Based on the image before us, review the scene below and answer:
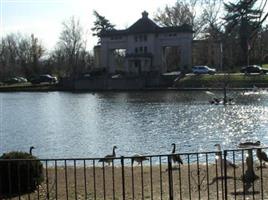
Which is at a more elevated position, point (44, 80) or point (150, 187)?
point (44, 80)

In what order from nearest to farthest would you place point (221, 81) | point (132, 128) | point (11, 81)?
point (132, 128) → point (221, 81) → point (11, 81)

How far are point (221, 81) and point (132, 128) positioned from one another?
50300mm

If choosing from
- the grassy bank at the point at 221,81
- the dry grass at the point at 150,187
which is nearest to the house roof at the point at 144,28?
the grassy bank at the point at 221,81

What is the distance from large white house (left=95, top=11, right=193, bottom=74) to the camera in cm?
10093

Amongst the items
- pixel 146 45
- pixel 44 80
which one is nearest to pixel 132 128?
pixel 146 45

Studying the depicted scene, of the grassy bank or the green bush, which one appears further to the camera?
the grassy bank

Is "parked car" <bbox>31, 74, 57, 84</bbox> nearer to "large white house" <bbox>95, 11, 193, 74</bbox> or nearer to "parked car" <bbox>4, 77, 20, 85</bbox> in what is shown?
"parked car" <bbox>4, 77, 20, 85</bbox>

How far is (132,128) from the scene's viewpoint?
3822 cm

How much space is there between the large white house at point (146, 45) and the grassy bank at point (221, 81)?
1052cm

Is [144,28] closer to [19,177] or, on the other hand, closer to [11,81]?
[11,81]

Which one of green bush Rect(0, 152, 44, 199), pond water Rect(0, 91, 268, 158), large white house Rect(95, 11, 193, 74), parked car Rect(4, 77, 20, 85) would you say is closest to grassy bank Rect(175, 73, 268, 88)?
large white house Rect(95, 11, 193, 74)

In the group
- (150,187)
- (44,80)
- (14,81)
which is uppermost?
(44,80)

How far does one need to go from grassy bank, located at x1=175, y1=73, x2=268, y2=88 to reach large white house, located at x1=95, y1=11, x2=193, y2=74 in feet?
34.5

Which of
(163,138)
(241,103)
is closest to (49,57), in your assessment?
(241,103)
